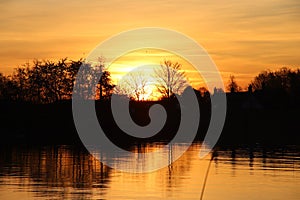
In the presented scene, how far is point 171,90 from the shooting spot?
13275 centimetres

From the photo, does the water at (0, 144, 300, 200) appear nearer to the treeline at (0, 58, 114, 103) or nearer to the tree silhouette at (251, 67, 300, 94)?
the treeline at (0, 58, 114, 103)

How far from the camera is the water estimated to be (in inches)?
979

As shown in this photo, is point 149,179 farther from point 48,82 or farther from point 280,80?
point 280,80

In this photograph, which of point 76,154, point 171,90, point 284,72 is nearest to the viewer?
point 76,154

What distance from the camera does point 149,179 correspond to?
30.2m

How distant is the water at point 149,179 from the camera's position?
2488 centimetres

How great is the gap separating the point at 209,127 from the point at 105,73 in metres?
19.1

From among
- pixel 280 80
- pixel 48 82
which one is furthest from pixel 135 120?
pixel 280 80

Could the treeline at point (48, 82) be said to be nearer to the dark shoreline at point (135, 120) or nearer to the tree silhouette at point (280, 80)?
the dark shoreline at point (135, 120)

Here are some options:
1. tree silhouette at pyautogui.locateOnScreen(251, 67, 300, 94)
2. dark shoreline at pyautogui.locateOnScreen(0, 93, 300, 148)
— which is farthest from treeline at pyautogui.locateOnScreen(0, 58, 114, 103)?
tree silhouette at pyautogui.locateOnScreen(251, 67, 300, 94)

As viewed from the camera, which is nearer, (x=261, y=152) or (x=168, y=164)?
(x=168, y=164)

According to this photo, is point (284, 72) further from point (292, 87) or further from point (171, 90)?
point (171, 90)

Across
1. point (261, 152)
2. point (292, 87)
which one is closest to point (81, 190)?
point (261, 152)

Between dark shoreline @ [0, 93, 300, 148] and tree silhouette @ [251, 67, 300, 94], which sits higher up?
tree silhouette @ [251, 67, 300, 94]
